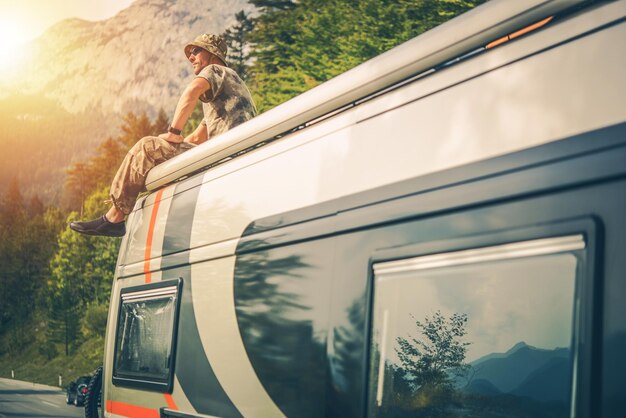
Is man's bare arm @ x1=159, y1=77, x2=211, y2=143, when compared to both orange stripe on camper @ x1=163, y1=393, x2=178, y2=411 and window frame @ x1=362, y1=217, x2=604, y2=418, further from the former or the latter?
window frame @ x1=362, y1=217, x2=604, y2=418

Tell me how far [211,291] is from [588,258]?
251 cm

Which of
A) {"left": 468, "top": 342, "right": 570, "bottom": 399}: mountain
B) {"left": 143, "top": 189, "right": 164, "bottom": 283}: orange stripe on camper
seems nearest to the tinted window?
{"left": 143, "top": 189, "right": 164, "bottom": 283}: orange stripe on camper

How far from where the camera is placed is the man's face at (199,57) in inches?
245

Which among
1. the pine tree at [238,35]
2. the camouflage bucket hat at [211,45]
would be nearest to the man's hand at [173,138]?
the camouflage bucket hat at [211,45]

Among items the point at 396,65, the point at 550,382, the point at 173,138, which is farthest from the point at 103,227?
the point at 550,382

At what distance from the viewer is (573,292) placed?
2.16 metres

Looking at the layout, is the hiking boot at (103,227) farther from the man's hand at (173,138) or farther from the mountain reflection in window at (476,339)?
the mountain reflection in window at (476,339)

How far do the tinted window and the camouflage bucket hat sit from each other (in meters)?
1.82

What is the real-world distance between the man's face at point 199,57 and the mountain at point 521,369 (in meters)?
4.26

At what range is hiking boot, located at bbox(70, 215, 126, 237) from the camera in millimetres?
6328

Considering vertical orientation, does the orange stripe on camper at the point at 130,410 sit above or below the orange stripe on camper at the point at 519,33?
below

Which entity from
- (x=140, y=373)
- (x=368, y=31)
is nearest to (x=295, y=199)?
(x=140, y=373)

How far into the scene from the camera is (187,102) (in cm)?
565

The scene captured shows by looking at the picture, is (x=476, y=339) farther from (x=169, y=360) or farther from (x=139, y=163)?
(x=139, y=163)
